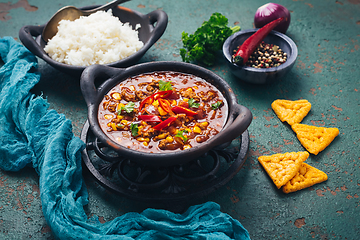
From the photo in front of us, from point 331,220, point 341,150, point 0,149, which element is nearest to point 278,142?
point 341,150

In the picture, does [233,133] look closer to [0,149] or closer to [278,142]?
[278,142]

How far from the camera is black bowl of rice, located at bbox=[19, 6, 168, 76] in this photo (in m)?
3.03

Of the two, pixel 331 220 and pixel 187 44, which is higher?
pixel 187 44

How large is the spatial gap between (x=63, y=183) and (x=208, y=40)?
6.90 ft

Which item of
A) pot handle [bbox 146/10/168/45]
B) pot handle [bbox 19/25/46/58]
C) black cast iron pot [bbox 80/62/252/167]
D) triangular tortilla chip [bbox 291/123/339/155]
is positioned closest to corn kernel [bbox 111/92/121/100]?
black cast iron pot [bbox 80/62/252/167]

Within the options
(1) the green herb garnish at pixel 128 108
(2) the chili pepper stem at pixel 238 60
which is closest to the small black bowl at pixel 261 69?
(2) the chili pepper stem at pixel 238 60

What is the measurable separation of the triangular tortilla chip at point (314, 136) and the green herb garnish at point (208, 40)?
1.25 metres

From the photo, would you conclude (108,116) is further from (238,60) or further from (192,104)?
(238,60)

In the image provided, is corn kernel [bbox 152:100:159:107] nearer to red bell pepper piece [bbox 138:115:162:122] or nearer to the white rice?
red bell pepper piece [bbox 138:115:162:122]

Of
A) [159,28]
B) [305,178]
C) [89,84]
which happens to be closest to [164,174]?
[89,84]

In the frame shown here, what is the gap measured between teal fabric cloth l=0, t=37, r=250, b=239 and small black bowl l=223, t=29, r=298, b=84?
55.2 inches

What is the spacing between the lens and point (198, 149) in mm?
1948

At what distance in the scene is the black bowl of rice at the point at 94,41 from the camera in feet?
9.93

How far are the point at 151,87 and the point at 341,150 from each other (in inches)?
67.5
